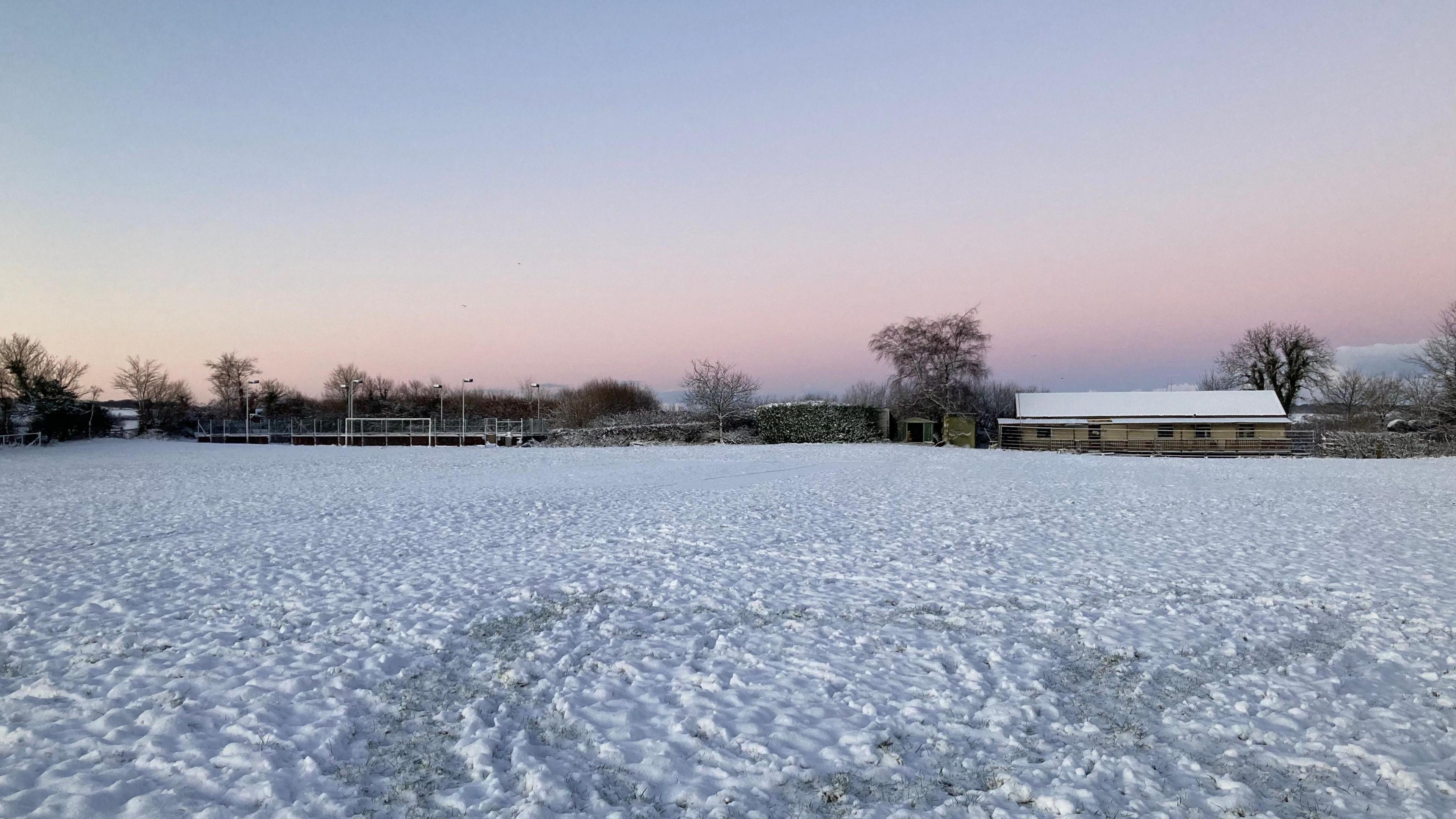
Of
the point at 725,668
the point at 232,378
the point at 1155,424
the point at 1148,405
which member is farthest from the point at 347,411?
the point at 725,668

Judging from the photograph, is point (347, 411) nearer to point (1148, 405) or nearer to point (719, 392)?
point (719, 392)

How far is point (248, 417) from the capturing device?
145 ft

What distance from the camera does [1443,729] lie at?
13.0 feet

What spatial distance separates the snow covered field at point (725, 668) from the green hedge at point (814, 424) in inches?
1070

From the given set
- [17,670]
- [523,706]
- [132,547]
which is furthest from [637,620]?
[132,547]

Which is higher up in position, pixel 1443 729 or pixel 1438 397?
pixel 1438 397

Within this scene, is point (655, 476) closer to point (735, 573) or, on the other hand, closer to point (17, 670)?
point (735, 573)

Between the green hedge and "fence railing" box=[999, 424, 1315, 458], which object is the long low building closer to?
"fence railing" box=[999, 424, 1315, 458]

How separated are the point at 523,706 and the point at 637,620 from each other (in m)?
1.76

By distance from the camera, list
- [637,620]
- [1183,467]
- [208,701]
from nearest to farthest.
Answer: [208,701]
[637,620]
[1183,467]

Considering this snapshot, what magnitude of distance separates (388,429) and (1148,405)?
4874 cm

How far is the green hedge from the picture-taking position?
Result: 38406mm

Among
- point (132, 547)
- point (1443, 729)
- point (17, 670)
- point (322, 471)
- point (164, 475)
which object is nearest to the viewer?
point (1443, 729)

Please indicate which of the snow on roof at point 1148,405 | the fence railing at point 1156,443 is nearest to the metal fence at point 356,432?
the fence railing at point 1156,443
